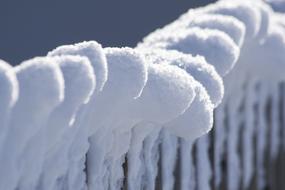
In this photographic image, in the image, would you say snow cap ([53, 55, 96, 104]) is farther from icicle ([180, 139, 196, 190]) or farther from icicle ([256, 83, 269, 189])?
icicle ([256, 83, 269, 189])

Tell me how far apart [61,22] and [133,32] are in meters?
0.74

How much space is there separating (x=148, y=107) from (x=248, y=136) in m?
0.93

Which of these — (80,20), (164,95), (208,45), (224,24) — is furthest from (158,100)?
(80,20)

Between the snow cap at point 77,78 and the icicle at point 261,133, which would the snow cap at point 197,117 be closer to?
the snow cap at point 77,78

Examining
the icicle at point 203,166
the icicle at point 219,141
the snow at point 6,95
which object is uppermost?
the icicle at point 219,141

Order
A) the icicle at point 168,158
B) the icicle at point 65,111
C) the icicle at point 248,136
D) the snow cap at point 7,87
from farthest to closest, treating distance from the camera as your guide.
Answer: the icicle at point 248,136
the icicle at point 168,158
the icicle at point 65,111
the snow cap at point 7,87

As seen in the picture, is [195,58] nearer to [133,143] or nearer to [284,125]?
[133,143]

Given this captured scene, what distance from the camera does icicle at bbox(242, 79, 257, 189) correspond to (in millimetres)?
2859

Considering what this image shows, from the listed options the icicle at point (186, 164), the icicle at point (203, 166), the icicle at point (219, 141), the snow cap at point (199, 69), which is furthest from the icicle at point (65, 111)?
the icicle at point (219, 141)

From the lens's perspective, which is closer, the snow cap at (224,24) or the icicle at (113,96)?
the icicle at (113,96)

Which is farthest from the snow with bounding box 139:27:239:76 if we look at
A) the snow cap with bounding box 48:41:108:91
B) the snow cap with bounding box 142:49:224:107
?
the snow cap with bounding box 48:41:108:91

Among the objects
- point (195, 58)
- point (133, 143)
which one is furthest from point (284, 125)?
point (133, 143)

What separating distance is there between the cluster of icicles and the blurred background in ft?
22.6

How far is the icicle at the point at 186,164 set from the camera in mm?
2350
